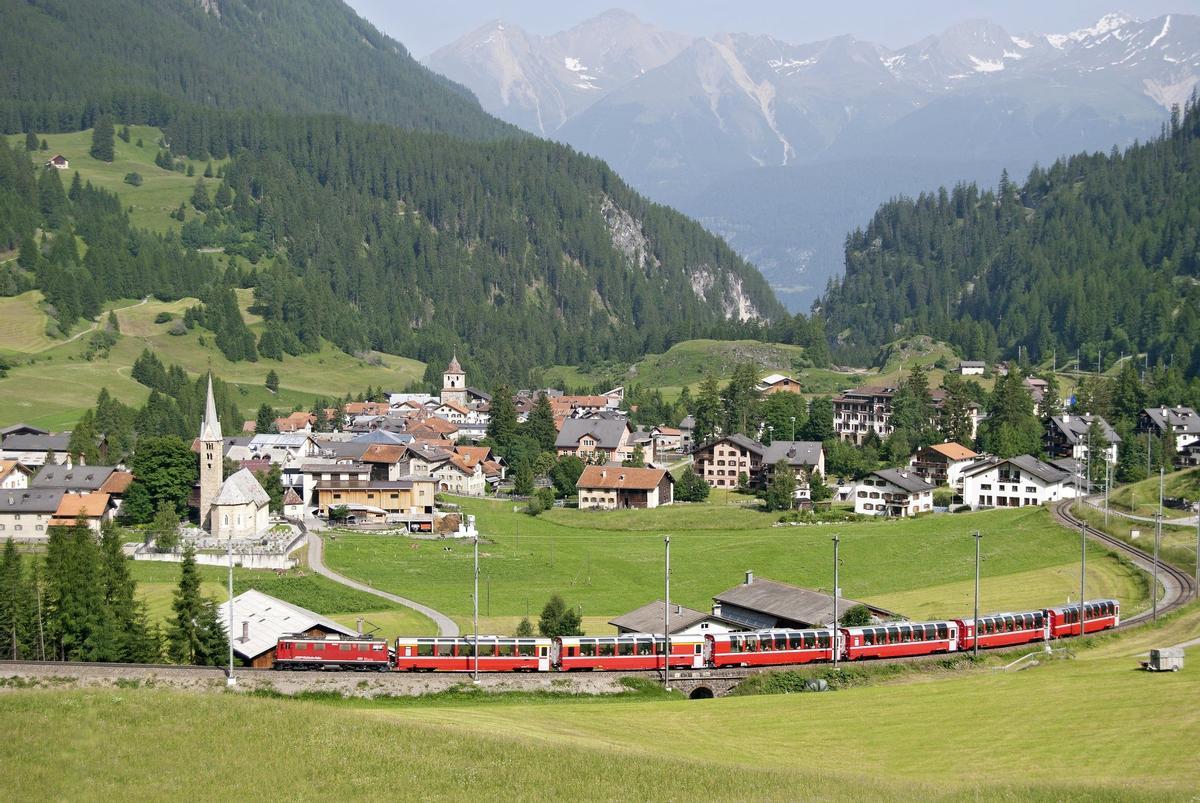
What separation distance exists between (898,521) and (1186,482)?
22.6 metres

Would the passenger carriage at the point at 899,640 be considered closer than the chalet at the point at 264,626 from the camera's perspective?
Yes

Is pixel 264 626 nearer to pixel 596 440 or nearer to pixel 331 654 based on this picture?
pixel 331 654

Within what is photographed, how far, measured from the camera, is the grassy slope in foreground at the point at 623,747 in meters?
38.4

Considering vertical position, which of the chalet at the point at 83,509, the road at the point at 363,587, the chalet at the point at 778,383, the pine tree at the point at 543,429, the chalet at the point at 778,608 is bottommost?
the road at the point at 363,587

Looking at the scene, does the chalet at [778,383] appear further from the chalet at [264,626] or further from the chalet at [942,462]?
the chalet at [264,626]

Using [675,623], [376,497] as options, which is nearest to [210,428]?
[376,497]

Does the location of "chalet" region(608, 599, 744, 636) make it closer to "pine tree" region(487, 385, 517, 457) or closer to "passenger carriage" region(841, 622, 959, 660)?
"passenger carriage" region(841, 622, 959, 660)

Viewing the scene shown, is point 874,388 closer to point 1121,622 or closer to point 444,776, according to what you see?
point 1121,622

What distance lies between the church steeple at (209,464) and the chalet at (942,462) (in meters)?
63.8

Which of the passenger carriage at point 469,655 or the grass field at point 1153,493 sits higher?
the grass field at point 1153,493

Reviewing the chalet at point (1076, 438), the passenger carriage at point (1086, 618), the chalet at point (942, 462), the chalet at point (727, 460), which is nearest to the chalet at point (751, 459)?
the chalet at point (727, 460)

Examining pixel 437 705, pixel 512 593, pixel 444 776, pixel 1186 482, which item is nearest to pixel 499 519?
pixel 512 593

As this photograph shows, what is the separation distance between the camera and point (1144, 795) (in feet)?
120

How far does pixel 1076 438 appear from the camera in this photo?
451 ft
